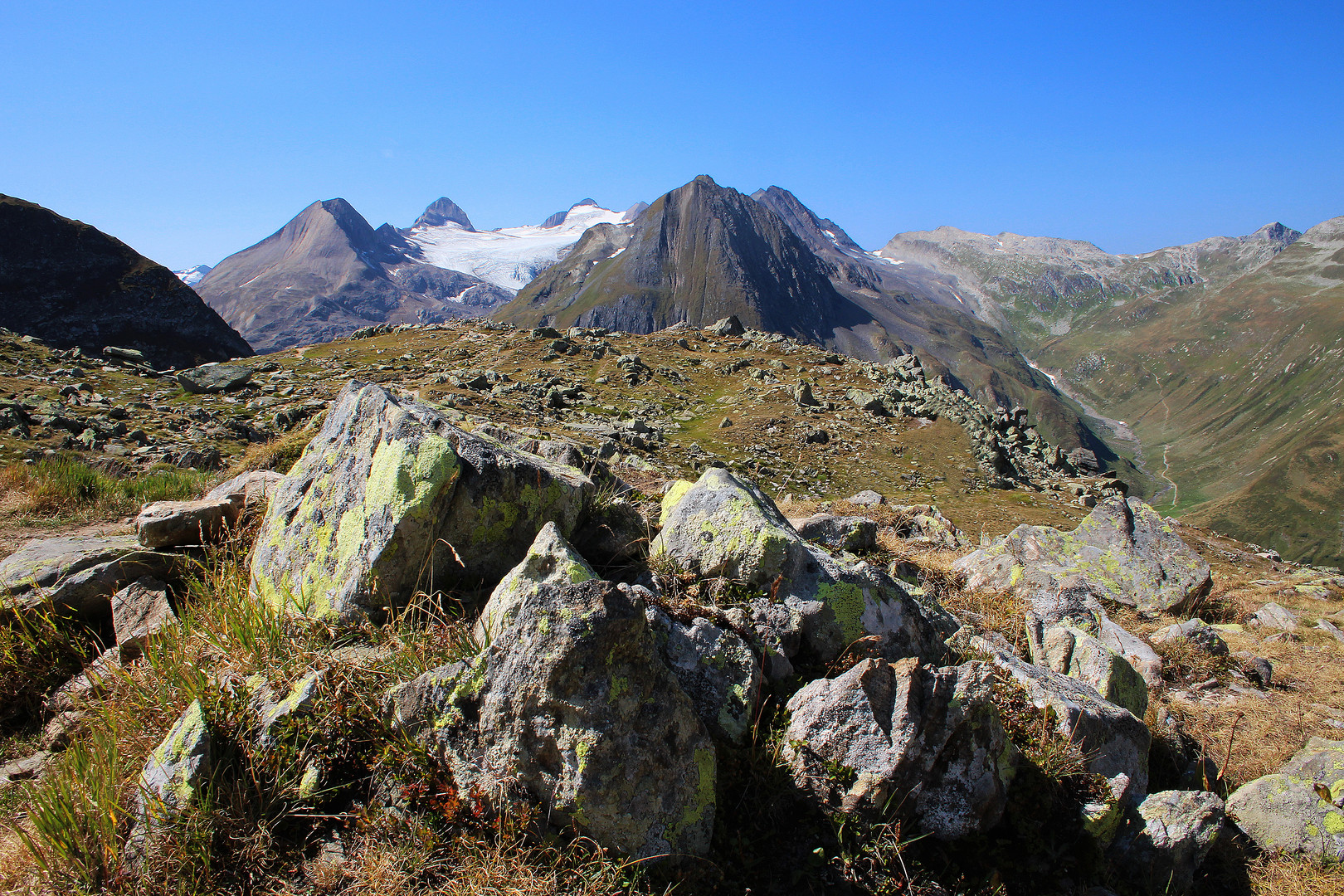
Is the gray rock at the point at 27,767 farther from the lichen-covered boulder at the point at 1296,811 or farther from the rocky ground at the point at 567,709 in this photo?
the lichen-covered boulder at the point at 1296,811

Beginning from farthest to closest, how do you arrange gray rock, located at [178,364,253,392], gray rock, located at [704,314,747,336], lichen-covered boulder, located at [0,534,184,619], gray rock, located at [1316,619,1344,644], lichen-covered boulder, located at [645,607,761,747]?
gray rock, located at [704,314,747,336]
gray rock, located at [178,364,253,392]
gray rock, located at [1316,619,1344,644]
lichen-covered boulder, located at [0,534,184,619]
lichen-covered boulder, located at [645,607,761,747]

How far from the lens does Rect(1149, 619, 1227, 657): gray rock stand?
29.7ft

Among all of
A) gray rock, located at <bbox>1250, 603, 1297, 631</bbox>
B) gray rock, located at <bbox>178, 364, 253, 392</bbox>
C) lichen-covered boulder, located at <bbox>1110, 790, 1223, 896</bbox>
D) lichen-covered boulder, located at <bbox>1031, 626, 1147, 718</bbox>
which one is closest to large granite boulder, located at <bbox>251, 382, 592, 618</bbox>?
lichen-covered boulder, located at <bbox>1110, 790, 1223, 896</bbox>

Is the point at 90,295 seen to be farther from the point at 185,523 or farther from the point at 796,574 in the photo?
the point at 796,574

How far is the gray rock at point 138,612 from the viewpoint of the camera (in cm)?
489

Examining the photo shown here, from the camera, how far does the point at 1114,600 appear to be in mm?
11336

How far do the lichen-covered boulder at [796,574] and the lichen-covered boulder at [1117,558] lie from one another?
5563 millimetres

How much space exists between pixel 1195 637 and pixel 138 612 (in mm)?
13535

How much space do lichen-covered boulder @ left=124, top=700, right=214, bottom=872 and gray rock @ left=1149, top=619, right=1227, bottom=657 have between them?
37.6 ft

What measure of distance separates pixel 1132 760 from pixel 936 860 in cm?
256

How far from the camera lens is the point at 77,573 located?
215 inches

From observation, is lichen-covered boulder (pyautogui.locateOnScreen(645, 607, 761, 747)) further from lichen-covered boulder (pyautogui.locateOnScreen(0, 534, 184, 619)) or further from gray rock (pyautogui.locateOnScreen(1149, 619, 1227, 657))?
gray rock (pyautogui.locateOnScreen(1149, 619, 1227, 657))

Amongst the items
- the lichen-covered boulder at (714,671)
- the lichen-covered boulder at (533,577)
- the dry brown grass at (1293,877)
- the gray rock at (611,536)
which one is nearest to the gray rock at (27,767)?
the lichen-covered boulder at (533,577)

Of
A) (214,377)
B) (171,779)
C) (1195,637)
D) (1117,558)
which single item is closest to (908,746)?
(171,779)
